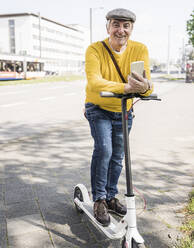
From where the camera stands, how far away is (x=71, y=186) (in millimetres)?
3762

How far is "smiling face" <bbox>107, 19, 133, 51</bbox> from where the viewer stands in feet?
7.82

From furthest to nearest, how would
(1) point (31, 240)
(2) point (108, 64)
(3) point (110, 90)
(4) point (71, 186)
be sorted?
(4) point (71, 186)
(1) point (31, 240)
(2) point (108, 64)
(3) point (110, 90)

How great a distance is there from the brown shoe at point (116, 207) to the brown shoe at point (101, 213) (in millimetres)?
222

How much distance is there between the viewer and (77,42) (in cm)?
11050

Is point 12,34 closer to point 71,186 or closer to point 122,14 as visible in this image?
point 71,186

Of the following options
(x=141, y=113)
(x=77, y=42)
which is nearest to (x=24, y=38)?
(x=77, y=42)

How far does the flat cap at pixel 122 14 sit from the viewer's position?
2324 mm

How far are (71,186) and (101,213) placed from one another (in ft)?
3.87

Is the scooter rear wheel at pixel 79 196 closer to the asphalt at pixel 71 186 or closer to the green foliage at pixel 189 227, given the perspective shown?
the asphalt at pixel 71 186

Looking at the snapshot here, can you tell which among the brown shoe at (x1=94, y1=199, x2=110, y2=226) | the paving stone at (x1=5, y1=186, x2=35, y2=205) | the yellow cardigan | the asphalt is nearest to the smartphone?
the yellow cardigan

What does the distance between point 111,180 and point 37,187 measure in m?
1.21

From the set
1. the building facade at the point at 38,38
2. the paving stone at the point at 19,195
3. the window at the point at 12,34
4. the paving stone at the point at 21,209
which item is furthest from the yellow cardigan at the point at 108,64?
the window at the point at 12,34

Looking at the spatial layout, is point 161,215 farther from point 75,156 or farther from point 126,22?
point 75,156

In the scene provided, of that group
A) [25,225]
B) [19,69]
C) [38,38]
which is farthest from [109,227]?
[38,38]
